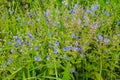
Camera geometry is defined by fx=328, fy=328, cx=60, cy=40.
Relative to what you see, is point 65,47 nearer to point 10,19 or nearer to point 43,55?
point 43,55

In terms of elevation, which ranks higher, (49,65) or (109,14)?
(109,14)

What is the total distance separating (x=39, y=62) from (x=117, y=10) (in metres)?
1.03

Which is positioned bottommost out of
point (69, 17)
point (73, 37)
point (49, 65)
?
point (49, 65)

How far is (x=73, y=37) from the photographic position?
2527mm

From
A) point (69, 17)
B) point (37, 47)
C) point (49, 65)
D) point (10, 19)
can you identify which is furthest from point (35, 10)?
point (49, 65)

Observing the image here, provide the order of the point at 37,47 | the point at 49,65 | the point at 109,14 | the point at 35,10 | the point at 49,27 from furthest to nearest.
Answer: the point at 35,10
the point at 109,14
the point at 49,27
the point at 37,47
the point at 49,65

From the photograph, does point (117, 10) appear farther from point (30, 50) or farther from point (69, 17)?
point (30, 50)

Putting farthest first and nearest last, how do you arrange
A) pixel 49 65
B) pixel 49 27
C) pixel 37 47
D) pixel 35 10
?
pixel 35 10
pixel 49 27
pixel 37 47
pixel 49 65

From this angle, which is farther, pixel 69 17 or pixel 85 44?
pixel 69 17

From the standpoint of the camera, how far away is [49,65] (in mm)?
2359

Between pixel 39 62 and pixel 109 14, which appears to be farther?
pixel 109 14

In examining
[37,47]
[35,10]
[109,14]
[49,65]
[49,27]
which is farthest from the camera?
[35,10]

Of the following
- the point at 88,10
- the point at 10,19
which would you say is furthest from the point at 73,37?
the point at 10,19

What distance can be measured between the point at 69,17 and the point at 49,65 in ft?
2.04
